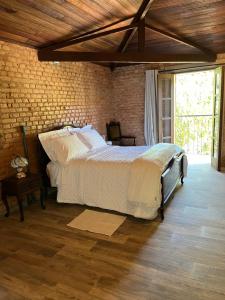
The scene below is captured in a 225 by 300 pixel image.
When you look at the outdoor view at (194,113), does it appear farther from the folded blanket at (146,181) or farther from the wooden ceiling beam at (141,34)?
the folded blanket at (146,181)

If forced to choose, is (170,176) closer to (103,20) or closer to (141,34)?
(141,34)

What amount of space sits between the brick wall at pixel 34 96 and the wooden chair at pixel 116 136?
30.6 inches

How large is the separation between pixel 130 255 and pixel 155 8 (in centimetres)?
346

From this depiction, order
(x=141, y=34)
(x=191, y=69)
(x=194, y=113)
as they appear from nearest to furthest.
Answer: (x=141, y=34)
(x=191, y=69)
(x=194, y=113)

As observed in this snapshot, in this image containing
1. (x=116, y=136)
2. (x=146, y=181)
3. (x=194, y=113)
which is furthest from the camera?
(x=194, y=113)

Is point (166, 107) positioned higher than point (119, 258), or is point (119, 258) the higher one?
point (166, 107)

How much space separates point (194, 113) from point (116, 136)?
265 centimetres

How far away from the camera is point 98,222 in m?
2.96

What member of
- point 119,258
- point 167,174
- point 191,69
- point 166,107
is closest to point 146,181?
point 167,174

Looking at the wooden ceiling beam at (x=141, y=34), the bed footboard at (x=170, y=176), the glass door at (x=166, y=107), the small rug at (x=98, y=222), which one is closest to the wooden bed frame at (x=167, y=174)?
the bed footboard at (x=170, y=176)

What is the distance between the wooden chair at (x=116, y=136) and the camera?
19.5 ft

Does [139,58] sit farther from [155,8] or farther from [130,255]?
[130,255]

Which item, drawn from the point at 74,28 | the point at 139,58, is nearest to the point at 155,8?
the point at 139,58

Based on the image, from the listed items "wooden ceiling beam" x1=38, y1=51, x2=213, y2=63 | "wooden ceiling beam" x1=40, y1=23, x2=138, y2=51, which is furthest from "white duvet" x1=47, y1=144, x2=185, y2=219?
"wooden ceiling beam" x1=40, y1=23, x2=138, y2=51
